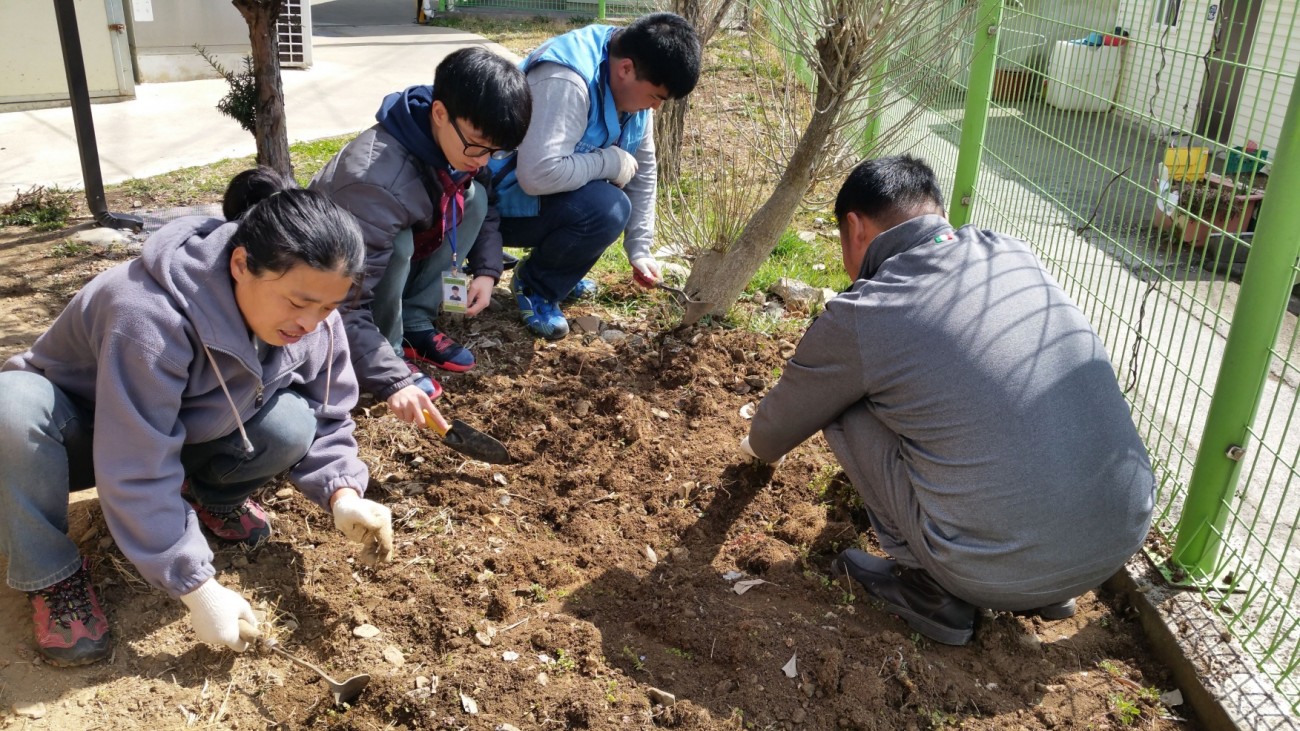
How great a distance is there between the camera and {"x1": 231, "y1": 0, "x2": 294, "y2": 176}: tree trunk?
11.9ft

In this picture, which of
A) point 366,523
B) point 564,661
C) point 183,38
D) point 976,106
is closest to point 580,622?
point 564,661

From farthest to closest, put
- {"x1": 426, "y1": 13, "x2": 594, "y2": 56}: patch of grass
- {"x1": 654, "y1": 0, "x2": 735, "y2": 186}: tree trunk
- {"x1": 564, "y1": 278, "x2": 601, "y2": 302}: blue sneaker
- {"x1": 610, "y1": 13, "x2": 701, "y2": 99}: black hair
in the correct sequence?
{"x1": 426, "y1": 13, "x2": 594, "y2": 56}: patch of grass
{"x1": 654, "y1": 0, "x2": 735, "y2": 186}: tree trunk
{"x1": 564, "y1": 278, "x2": 601, "y2": 302}: blue sneaker
{"x1": 610, "y1": 13, "x2": 701, "y2": 99}: black hair

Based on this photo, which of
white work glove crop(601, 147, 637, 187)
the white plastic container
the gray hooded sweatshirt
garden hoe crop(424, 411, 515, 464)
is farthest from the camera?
white work glove crop(601, 147, 637, 187)

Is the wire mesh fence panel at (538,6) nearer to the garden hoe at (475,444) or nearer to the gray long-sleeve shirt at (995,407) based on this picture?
the garden hoe at (475,444)

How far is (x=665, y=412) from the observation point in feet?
11.6

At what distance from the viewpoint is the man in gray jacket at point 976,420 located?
2262mm

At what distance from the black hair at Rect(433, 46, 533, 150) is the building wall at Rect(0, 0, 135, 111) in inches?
176

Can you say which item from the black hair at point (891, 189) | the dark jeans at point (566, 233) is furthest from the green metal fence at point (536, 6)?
the black hair at point (891, 189)

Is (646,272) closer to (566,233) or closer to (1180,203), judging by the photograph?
(566,233)

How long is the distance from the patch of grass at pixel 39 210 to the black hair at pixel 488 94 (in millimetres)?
2667

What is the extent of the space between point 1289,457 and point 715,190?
239 centimetres

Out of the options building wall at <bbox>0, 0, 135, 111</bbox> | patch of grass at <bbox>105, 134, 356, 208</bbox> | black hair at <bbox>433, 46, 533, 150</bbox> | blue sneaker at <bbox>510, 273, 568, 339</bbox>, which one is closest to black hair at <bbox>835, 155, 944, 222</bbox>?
black hair at <bbox>433, 46, 533, 150</bbox>

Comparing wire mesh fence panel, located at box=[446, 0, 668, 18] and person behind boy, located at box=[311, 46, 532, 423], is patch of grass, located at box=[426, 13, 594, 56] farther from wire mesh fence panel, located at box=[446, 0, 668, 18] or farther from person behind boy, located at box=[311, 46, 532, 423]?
person behind boy, located at box=[311, 46, 532, 423]

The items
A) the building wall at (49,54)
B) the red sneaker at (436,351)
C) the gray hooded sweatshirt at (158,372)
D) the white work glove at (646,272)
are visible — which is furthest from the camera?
the building wall at (49,54)
